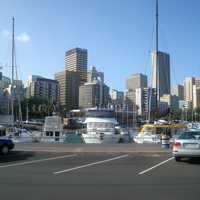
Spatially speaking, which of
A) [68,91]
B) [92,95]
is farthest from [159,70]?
[68,91]

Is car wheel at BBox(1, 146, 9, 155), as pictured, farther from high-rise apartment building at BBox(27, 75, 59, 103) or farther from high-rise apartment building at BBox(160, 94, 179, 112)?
high-rise apartment building at BBox(27, 75, 59, 103)

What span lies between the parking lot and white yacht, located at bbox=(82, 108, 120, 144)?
90.9ft

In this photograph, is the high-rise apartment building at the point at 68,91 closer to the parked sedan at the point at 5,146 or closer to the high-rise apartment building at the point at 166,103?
the high-rise apartment building at the point at 166,103

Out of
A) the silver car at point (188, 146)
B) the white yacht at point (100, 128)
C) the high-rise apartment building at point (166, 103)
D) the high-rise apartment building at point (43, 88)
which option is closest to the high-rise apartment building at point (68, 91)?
the high-rise apartment building at point (43, 88)

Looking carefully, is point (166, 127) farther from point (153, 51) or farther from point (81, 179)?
point (81, 179)

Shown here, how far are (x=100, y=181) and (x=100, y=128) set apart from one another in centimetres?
3662

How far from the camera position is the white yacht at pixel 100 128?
45312 mm

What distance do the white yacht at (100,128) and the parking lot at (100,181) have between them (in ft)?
90.9

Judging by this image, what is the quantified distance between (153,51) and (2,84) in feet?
347

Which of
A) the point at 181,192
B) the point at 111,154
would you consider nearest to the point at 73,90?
the point at 111,154

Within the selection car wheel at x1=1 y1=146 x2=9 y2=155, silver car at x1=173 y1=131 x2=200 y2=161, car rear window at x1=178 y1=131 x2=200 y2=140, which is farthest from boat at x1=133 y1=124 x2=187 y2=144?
silver car at x1=173 y1=131 x2=200 y2=161

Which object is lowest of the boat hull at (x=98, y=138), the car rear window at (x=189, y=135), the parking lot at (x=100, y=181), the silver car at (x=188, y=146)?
the boat hull at (x=98, y=138)

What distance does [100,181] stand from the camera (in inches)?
480

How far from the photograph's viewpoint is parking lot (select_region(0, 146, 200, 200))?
1000 centimetres
